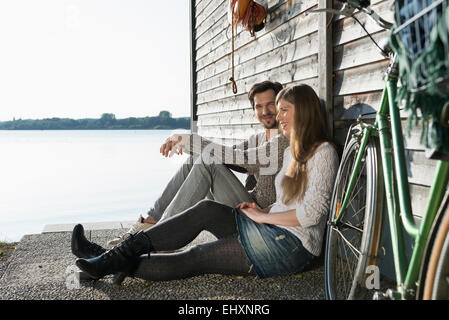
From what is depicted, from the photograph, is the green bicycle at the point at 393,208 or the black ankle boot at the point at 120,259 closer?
the green bicycle at the point at 393,208

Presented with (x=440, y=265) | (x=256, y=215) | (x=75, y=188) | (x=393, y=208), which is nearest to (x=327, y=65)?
(x=256, y=215)

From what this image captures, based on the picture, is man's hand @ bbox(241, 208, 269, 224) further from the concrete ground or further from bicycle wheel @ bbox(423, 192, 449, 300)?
bicycle wheel @ bbox(423, 192, 449, 300)

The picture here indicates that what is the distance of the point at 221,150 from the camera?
8.53 ft

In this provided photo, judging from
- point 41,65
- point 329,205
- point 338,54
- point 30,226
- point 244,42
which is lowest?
point 30,226

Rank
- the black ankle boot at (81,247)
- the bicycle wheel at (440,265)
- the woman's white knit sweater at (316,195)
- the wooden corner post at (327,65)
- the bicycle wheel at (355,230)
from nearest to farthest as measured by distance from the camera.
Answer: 1. the bicycle wheel at (440,265)
2. the bicycle wheel at (355,230)
3. the woman's white knit sweater at (316,195)
4. the black ankle boot at (81,247)
5. the wooden corner post at (327,65)

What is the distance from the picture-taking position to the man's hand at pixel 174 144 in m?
2.59

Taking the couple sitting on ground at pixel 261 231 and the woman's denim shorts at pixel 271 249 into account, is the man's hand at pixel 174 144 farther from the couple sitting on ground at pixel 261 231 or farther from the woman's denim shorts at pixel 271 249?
the woman's denim shorts at pixel 271 249

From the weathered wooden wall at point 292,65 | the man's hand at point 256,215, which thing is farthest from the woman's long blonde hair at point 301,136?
the weathered wooden wall at point 292,65

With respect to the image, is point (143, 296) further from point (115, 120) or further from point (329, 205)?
point (115, 120)

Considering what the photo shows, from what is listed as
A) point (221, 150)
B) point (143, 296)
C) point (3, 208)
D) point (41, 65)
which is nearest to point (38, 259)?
point (143, 296)

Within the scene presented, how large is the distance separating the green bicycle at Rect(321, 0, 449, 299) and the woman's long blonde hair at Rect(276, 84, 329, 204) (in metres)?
0.17

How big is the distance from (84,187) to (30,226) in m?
4.74

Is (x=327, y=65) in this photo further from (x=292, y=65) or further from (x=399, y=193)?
(x=399, y=193)

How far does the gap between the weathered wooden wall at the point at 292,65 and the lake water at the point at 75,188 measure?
992mm
